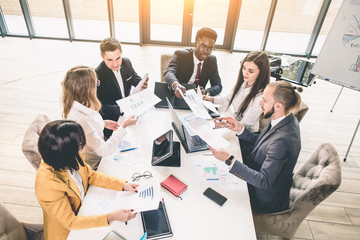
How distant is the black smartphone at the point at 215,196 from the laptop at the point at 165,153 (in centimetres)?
31

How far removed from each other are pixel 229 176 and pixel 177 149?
1.48 feet

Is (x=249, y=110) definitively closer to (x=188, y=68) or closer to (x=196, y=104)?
(x=196, y=104)

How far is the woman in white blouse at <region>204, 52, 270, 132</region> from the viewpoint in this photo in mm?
2156

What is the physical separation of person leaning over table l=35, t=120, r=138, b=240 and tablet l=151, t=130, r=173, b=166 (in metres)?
0.46

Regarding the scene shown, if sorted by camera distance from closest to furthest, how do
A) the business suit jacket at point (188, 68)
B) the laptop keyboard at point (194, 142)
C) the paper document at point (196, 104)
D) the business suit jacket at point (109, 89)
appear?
the laptop keyboard at point (194, 142) < the paper document at point (196, 104) < the business suit jacket at point (109, 89) < the business suit jacket at point (188, 68)

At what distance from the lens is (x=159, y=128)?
2061mm

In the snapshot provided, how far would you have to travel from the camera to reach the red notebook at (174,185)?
146 cm

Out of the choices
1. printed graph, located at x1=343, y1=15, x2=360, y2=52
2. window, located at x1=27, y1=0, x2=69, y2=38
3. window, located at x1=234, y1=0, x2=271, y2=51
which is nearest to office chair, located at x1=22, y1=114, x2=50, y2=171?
printed graph, located at x1=343, y1=15, x2=360, y2=52

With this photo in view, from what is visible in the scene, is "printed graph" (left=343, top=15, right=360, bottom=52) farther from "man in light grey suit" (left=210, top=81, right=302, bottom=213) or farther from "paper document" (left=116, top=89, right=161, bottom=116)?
"paper document" (left=116, top=89, right=161, bottom=116)

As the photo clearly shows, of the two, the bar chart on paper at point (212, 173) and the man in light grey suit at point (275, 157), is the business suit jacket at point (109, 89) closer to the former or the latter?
the bar chart on paper at point (212, 173)

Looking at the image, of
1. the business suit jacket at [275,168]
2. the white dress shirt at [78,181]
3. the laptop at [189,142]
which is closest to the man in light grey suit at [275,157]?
the business suit jacket at [275,168]

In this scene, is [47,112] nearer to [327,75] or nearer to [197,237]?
[197,237]

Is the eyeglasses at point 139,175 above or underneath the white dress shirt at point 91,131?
underneath

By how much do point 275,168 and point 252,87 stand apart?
1000 mm
